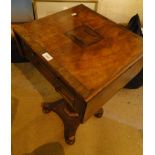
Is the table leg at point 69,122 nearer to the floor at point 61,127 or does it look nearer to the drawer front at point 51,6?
the floor at point 61,127

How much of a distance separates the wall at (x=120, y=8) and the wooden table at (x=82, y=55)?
0.44 metres

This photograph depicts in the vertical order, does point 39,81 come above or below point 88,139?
above

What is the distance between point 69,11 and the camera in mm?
1062

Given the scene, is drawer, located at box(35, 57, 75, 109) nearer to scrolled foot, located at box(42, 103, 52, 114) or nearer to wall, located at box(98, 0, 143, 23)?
scrolled foot, located at box(42, 103, 52, 114)

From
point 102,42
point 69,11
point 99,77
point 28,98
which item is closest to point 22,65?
point 28,98

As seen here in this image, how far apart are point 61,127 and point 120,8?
958 millimetres

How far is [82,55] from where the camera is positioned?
0.84 m

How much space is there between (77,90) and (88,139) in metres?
0.59

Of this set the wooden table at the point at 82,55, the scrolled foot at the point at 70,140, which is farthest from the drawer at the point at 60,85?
the scrolled foot at the point at 70,140

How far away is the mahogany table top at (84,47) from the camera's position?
762 mm

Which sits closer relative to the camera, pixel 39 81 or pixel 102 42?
pixel 102 42
